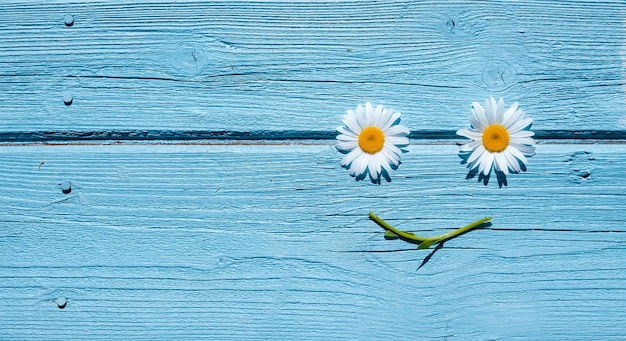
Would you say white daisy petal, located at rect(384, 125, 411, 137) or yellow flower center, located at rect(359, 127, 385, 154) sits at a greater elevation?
white daisy petal, located at rect(384, 125, 411, 137)

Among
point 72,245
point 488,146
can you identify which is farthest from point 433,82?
point 72,245

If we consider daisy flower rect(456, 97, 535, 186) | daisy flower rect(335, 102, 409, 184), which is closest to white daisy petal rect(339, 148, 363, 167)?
daisy flower rect(335, 102, 409, 184)

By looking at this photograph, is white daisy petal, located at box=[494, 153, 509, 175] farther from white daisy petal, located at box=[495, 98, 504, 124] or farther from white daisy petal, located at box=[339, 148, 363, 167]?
white daisy petal, located at box=[339, 148, 363, 167]

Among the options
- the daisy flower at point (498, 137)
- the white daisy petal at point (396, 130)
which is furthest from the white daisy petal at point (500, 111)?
the white daisy petal at point (396, 130)

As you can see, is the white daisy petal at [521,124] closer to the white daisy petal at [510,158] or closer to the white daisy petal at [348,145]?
the white daisy petal at [510,158]

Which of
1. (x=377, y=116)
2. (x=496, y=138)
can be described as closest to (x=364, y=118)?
(x=377, y=116)
